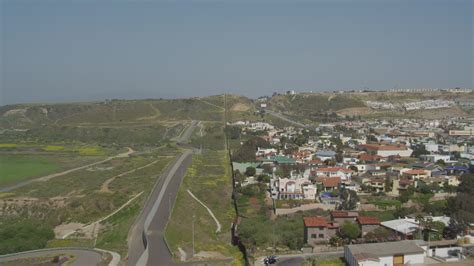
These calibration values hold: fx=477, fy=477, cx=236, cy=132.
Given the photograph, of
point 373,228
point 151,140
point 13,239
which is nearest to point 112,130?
point 151,140

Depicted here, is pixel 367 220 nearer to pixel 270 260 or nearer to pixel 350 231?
pixel 350 231

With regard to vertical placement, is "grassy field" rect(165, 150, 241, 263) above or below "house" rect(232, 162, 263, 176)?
below

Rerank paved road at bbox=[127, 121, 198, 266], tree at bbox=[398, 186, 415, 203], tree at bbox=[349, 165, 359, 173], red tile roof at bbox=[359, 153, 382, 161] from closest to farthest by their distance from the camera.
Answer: paved road at bbox=[127, 121, 198, 266] → tree at bbox=[398, 186, 415, 203] → tree at bbox=[349, 165, 359, 173] → red tile roof at bbox=[359, 153, 382, 161]

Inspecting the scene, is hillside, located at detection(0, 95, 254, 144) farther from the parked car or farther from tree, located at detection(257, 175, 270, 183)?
the parked car

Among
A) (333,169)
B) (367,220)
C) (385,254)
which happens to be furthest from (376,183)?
(385,254)

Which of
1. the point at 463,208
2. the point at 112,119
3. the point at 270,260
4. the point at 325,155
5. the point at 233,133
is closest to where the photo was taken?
the point at 270,260

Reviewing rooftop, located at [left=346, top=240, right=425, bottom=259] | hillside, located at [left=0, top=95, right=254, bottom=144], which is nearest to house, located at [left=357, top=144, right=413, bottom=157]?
rooftop, located at [left=346, top=240, right=425, bottom=259]
